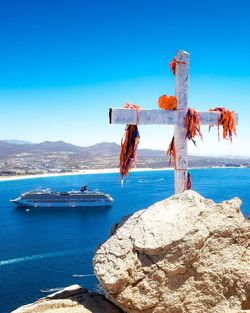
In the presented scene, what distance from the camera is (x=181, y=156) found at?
7258 mm

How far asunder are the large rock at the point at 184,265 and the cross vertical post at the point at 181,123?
1.56 m

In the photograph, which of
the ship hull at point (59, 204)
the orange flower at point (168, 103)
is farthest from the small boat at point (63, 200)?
the orange flower at point (168, 103)

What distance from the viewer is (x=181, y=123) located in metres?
7.18

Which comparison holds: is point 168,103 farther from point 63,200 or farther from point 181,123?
point 63,200

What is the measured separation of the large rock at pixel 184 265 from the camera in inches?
211

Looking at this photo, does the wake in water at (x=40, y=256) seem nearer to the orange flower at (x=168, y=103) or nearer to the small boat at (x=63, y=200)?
the orange flower at (x=168, y=103)

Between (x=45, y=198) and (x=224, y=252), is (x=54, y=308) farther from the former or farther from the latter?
(x=45, y=198)

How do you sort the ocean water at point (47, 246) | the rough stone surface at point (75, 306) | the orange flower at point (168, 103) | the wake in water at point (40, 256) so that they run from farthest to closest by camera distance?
the wake in water at point (40, 256)
the ocean water at point (47, 246)
the orange flower at point (168, 103)
the rough stone surface at point (75, 306)

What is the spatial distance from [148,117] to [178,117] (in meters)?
0.60

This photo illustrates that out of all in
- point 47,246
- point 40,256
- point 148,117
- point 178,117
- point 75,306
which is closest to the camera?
point 75,306

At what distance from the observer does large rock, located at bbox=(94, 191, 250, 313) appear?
17.6ft

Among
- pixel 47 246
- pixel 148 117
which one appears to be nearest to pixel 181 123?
pixel 148 117

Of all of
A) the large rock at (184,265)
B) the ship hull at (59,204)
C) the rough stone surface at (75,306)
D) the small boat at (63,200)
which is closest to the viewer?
the large rock at (184,265)

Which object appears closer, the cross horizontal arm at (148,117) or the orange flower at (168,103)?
the cross horizontal arm at (148,117)
